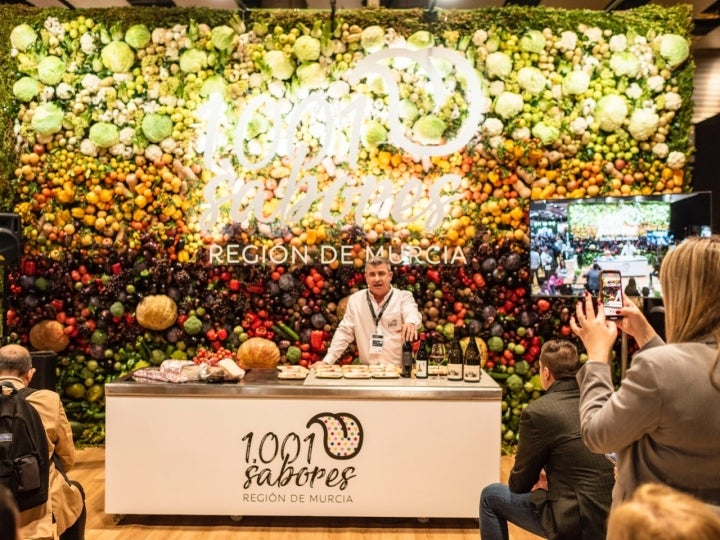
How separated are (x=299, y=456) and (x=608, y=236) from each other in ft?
10.3

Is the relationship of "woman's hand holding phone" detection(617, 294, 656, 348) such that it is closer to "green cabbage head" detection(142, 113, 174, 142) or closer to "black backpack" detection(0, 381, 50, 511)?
"black backpack" detection(0, 381, 50, 511)

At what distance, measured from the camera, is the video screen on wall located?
5.84m

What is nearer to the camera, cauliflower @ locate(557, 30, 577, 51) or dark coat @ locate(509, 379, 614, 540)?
→ dark coat @ locate(509, 379, 614, 540)

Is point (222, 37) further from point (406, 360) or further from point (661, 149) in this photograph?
point (661, 149)

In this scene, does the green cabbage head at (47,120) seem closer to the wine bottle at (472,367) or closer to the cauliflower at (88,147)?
the cauliflower at (88,147)

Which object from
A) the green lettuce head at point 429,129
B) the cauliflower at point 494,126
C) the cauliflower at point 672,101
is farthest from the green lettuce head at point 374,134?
the cauliflower at point 672,101

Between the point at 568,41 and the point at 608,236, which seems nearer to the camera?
the point at 608,236

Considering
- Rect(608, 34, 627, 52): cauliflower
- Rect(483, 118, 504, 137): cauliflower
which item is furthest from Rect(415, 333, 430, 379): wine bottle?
Rect(608, 34, 627, 52): cauliflower

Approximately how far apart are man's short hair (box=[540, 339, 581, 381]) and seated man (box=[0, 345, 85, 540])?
2255mm

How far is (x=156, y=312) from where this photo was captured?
21.7ft

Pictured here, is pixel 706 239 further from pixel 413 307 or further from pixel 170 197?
pixel 170 197

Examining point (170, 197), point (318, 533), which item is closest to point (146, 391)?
point (318, 533)

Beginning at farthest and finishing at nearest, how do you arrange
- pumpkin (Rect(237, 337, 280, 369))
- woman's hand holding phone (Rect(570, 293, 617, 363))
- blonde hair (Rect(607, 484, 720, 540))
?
pumpkin (Rect(237, 337, 280, 369)), woman's hand holding phone (Rect(570, 293, 617, 363)), blonde hair (Rect(607, 484, 720, 540))

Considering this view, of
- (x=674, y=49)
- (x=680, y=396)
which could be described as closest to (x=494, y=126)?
(x=674, y=49)
